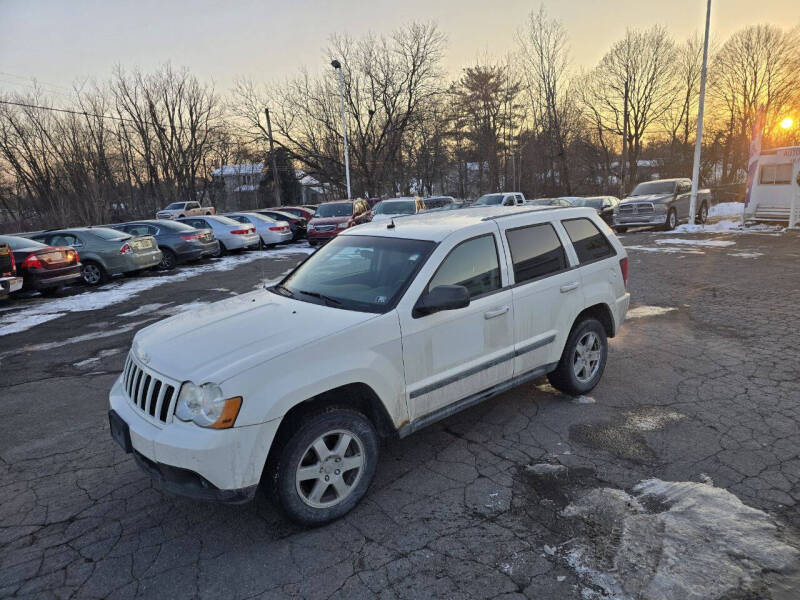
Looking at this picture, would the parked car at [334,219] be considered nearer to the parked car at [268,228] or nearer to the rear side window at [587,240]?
the parked car at [268,228]

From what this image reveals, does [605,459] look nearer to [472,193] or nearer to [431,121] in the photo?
[431,121]

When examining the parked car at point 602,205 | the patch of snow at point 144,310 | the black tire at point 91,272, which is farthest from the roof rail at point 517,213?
the parked car at point 602,205

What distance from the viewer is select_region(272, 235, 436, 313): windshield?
3.27 metres

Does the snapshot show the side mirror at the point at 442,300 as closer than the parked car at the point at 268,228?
Yes

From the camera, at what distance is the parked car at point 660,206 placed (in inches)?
733

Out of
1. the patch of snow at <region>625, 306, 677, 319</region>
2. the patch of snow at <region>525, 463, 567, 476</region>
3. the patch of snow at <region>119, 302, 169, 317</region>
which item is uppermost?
the patch of snow at <region>525, 463, 567, 476</region>

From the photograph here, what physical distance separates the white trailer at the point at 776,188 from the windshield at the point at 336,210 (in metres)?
15.0

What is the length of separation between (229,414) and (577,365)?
3146 millimetres

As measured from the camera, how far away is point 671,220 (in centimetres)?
1902

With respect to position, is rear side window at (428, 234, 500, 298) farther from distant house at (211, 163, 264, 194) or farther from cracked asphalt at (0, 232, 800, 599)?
distant house at (211, 163, 264, 194)

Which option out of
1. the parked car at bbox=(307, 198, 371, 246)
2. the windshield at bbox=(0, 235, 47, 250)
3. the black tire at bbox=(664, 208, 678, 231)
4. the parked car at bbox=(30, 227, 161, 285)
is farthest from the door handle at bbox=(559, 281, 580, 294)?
the black tire at bbox=(664, 208, 678, 231)

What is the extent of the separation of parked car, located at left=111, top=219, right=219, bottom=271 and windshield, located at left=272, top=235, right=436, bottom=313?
12.0 metres

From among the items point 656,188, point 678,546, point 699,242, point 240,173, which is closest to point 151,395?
point 678,546

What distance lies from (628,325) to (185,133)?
48.4 meters
